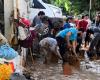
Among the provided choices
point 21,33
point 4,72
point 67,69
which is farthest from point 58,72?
point 4,72

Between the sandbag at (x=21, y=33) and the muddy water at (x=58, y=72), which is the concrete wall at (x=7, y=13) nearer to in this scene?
the sandbag at (x=21, y=33)

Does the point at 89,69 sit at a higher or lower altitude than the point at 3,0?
lower

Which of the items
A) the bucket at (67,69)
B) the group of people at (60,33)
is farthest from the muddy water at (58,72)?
the group of people at (60,33)

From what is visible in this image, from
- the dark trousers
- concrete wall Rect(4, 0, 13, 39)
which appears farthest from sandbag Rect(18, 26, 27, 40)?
the dark trousers

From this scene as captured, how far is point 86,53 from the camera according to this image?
17516mm

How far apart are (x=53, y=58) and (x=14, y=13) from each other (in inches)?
142

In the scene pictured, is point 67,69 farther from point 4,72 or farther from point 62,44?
point 4,72

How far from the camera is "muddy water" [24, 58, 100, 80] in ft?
39.2

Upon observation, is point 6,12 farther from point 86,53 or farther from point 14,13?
point 86,53

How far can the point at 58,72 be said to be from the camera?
42.3ft

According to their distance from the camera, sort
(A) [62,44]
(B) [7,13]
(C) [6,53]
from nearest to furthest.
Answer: (C) [6,53], (B) [7,13], (A) [62,44]

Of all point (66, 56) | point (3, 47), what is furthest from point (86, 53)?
point (3, 47)

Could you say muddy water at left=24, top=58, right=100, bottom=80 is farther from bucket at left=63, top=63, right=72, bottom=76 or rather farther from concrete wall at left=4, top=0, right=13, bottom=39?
concrete wall at left=4, top=0, right=13, bottom=39

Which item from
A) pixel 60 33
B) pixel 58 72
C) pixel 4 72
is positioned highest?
pixel 4 72
